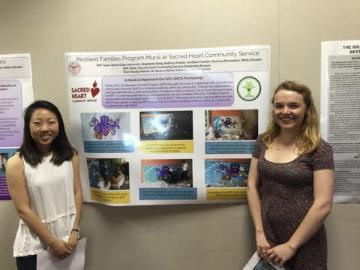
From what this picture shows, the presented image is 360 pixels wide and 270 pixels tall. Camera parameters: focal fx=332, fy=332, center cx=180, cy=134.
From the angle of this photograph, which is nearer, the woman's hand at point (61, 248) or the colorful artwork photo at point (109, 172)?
the woman's hand at point (61, 248)

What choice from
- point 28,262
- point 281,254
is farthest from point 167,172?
point 28,262

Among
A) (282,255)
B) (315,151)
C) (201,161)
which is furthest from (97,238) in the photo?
(315,151)

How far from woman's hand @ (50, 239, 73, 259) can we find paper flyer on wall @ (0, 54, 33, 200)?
2.11 feet

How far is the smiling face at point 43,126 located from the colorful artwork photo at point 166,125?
448mm

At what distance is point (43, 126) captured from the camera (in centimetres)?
159

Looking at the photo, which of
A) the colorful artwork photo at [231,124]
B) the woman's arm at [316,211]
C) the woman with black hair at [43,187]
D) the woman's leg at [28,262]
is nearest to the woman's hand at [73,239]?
the woman with black hair at [43,187]

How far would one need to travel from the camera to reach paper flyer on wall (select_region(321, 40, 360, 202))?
1.68m

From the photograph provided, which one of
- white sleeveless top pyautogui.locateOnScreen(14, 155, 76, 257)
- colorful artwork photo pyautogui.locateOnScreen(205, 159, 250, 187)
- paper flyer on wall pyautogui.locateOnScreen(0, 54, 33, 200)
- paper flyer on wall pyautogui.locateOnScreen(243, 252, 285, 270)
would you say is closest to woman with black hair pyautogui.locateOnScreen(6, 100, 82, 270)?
white sleeveless top pyautogui.locateOnScreen(14, 155, 76, 257)

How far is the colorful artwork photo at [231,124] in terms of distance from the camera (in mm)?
1742

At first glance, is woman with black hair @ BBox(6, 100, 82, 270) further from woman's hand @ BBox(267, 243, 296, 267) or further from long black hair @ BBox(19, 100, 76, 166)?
woman's hand @ BBox(267, 243, 296, 267)

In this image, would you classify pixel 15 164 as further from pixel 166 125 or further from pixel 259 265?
pixel 259 265

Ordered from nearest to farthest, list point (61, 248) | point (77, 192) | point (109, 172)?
point (61, 248) → point (77, 192) → point (109, 172)

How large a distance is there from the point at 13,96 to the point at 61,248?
0.89m

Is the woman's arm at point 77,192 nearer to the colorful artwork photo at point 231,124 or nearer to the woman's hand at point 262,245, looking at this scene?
the colorful artwork photo at point 231,124
